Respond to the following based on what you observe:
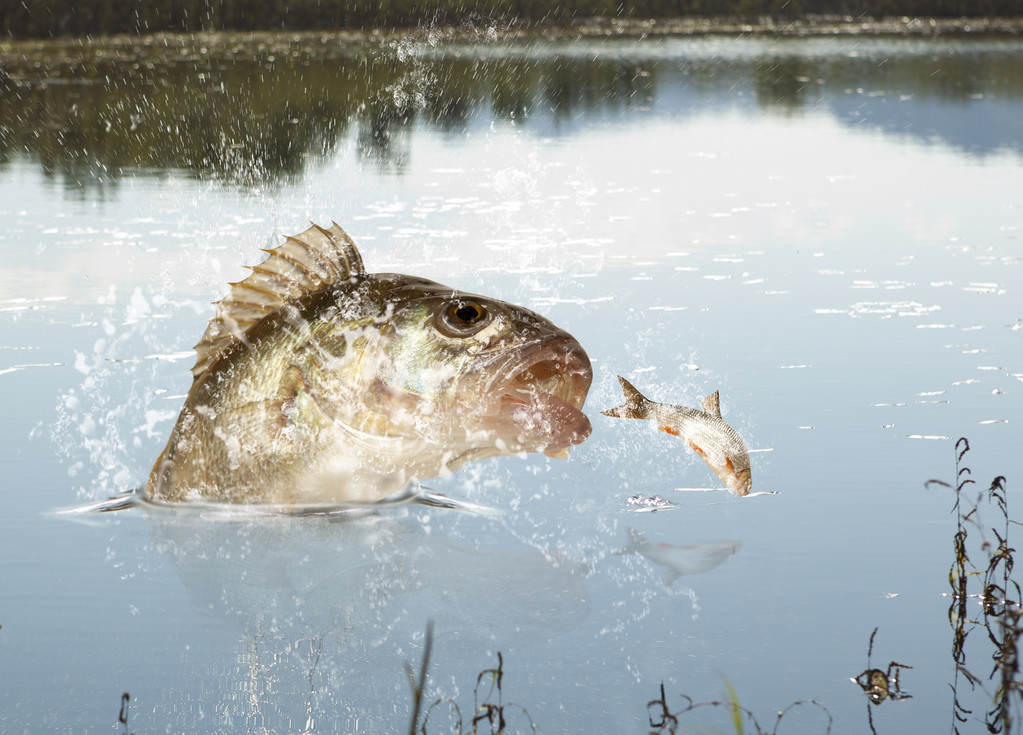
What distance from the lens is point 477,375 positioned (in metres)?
6.59

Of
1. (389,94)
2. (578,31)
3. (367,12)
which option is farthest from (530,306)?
(367,12)

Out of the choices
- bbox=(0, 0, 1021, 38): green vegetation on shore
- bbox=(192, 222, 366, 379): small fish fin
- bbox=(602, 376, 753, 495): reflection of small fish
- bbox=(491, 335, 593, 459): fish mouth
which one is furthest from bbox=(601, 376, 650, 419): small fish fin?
bbox=(0, 0, 1021, 38): green vegetation on shore

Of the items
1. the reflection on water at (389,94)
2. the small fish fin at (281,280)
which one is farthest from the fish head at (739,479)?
the reflection on water at (389,94)

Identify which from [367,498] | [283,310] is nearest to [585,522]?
[367,498]

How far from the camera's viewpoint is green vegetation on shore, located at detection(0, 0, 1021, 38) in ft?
218

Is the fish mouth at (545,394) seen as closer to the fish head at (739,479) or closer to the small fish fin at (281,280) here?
the fish head at (739,479)

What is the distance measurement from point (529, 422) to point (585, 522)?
5.22 feet

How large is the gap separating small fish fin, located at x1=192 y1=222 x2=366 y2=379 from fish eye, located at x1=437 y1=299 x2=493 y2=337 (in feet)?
2.82

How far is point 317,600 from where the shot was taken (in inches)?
280

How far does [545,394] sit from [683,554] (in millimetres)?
1394

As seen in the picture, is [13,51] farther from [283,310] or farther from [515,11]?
[283,310]

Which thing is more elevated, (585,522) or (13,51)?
(585,522)

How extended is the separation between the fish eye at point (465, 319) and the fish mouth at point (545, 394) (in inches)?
9.2

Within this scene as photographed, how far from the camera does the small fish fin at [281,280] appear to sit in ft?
24.0
